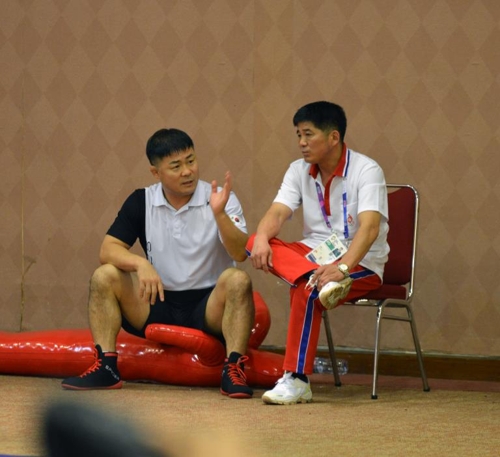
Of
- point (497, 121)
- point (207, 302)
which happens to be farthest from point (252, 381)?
point (497, 121)

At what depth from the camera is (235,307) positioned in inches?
129

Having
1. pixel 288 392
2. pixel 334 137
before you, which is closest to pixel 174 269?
pixel 288 392

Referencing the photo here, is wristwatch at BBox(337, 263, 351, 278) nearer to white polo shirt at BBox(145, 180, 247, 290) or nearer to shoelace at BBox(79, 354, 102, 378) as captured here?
white polo shirt at BBox(145, 180, 247, 290)

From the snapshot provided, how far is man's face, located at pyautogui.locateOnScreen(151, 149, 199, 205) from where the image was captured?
11.1 feet

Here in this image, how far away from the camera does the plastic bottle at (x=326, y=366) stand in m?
3.97

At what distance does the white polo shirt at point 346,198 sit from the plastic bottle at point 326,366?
74 cm

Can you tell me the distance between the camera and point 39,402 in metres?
0.57

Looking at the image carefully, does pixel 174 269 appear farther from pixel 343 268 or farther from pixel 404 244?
pixel 404 244

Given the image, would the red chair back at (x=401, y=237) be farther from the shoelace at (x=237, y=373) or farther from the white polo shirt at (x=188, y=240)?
the shoelace at (x=237, y=373)

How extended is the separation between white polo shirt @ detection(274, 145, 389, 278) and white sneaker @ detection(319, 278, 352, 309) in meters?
0.26

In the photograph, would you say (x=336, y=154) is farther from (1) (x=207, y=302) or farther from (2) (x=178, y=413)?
(2) (x=178, y=413)

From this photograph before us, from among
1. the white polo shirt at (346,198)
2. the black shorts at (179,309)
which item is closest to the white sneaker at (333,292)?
the white polo shirt at (346,198)

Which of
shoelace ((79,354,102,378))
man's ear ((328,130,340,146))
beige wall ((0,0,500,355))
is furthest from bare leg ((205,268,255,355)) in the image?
beige wall ((0,0,500,355))

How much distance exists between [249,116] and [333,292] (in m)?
1.43
